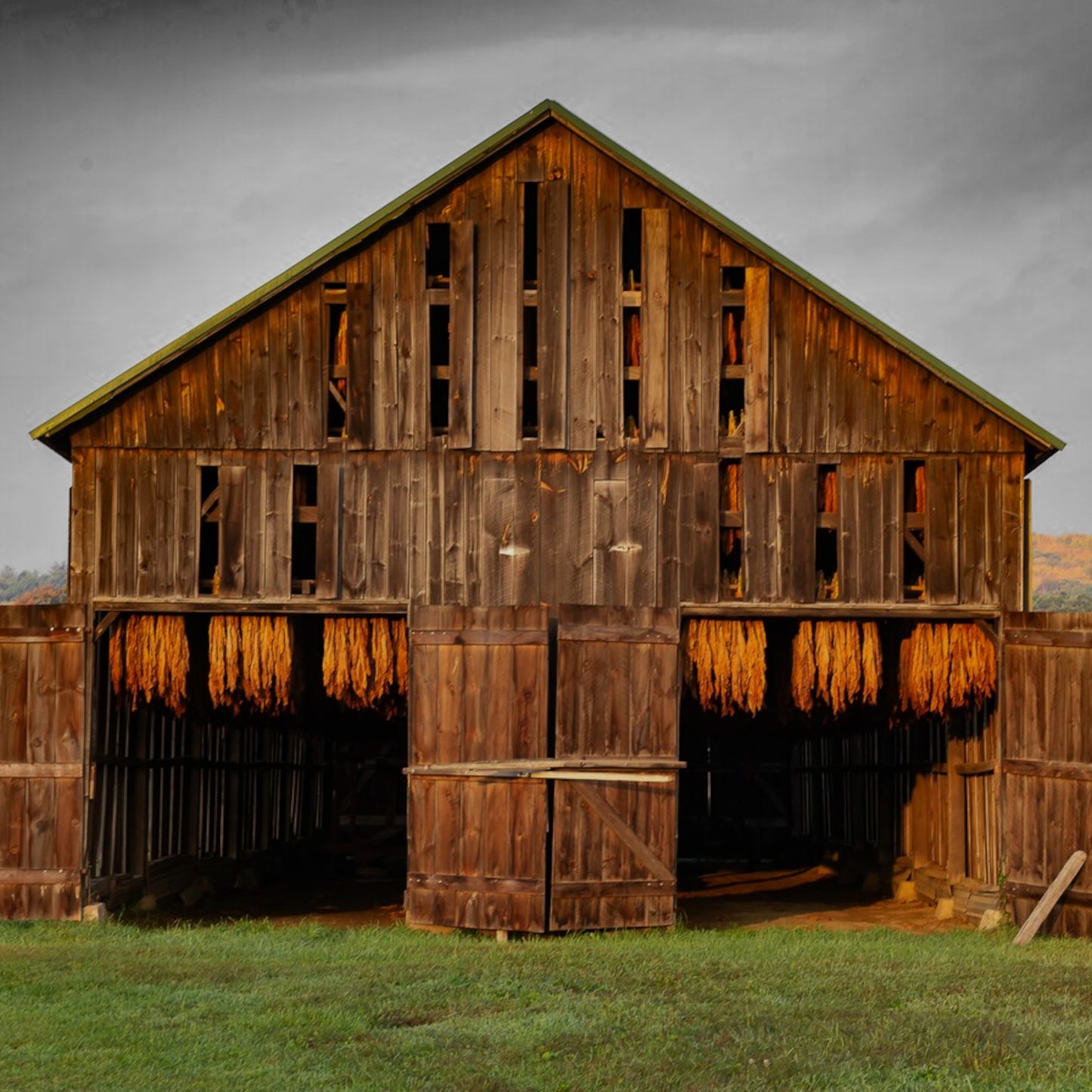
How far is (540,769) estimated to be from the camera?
63.0ft

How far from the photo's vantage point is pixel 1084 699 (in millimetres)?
19031

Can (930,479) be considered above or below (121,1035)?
above

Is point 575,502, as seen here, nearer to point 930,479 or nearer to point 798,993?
point 930,479

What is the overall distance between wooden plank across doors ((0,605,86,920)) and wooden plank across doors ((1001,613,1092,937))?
11.4 m

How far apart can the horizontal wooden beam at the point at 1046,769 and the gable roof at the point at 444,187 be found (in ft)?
12.7

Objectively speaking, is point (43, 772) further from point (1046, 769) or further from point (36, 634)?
point (1046, 769)

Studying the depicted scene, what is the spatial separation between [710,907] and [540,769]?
549cm

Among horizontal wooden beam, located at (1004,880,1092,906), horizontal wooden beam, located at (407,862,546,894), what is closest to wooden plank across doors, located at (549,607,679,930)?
horizontal wooden beam, located at (407,862,546,894)

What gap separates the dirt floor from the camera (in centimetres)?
2123

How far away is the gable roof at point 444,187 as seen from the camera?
1966 centimetres

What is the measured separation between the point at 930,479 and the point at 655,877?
5.98 m

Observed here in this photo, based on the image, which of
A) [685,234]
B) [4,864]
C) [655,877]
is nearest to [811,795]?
[655,877]

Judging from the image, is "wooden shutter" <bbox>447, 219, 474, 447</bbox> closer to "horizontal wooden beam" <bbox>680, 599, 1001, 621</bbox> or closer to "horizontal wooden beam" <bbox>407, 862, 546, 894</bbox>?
"horizontal wooden beam" <bbox>680, 599, 1001, 621</bbox>

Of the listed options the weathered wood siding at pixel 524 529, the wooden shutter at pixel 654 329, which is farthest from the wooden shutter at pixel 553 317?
the wooden shutter at pixel 654 329
